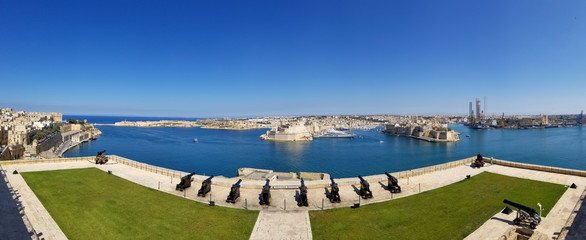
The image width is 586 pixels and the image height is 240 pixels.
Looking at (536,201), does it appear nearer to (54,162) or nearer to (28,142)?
(54,162)

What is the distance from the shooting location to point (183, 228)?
9.88 metres

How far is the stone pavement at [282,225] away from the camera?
30.9ft

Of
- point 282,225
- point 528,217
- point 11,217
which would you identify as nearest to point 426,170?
point 528,217

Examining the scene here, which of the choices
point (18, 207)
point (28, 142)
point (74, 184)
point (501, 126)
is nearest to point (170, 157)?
point (28, 142)

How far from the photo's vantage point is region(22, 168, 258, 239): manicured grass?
9438mm

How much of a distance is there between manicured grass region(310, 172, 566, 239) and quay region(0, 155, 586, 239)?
0.49m

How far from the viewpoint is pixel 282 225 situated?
10.3 meters

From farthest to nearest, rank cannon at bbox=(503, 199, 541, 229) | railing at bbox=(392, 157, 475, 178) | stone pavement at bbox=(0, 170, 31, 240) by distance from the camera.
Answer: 1. railing at bbox=(392, 157, 475, 178)
2. cannon at bbox=(503, 199, 541, 229)
3. stone pavement at bbox=(0, 170, 31, 240)

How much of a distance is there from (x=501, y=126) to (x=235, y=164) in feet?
487

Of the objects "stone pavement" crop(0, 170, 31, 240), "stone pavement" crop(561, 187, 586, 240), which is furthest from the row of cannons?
"stone pavement" crop(561, 187, 586, 240)

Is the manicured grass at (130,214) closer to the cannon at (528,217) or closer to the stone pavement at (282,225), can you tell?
the stone pavement at (282,225)

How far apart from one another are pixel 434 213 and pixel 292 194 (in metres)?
6.73

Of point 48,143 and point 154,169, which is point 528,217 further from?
point 48,143

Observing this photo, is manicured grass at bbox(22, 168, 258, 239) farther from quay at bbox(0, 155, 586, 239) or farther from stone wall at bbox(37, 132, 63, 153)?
stone wall at bbox(37, 132, 63, 153)
